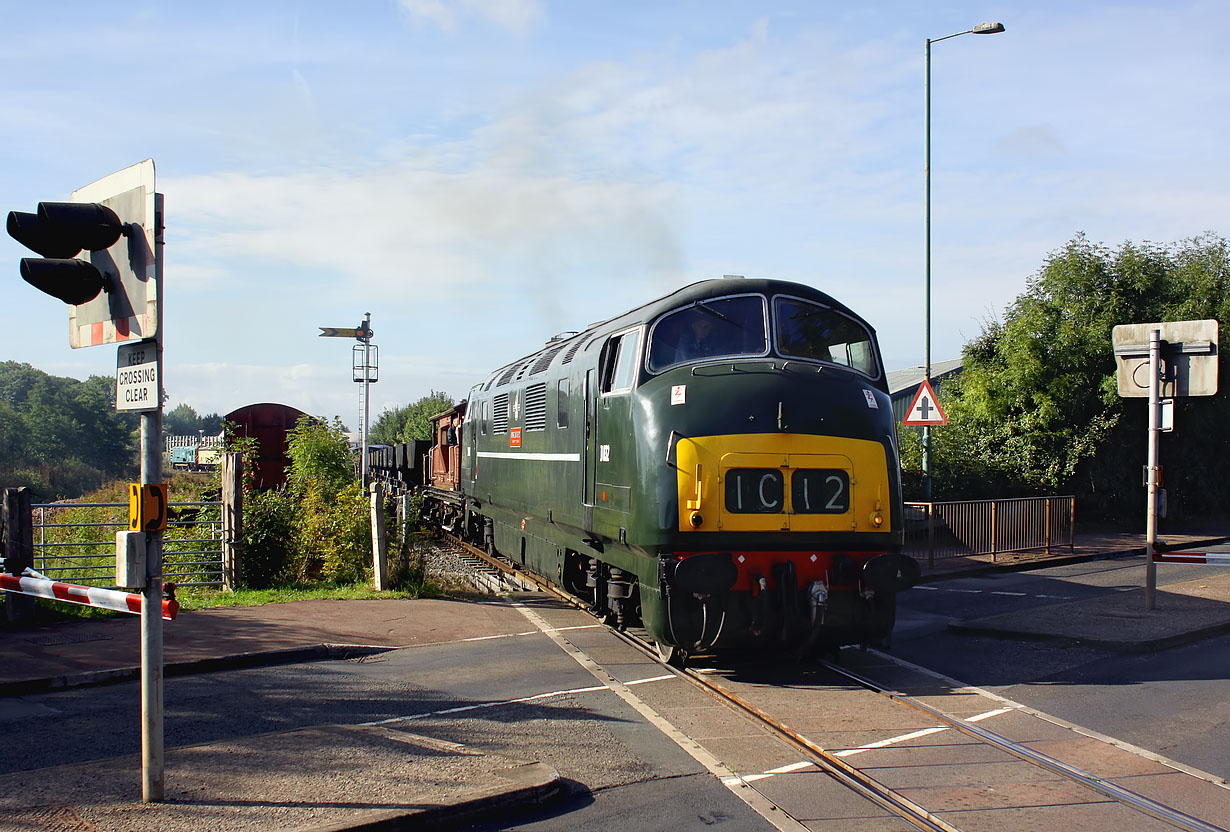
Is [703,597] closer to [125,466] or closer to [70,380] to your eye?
[125,466]

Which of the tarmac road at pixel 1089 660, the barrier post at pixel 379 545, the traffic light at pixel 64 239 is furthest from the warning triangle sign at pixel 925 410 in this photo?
the traffic light at pixel 64 239

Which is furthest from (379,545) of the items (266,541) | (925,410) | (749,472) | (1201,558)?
(1201,558)

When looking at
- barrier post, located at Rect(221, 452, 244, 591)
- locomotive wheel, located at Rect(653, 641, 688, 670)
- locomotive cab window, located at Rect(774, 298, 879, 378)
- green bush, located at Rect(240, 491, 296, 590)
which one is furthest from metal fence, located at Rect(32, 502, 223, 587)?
locomotive cab window, located at Rect(774, 298, 879, 378)

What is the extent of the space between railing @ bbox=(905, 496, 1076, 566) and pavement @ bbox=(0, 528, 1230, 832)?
19.3ft

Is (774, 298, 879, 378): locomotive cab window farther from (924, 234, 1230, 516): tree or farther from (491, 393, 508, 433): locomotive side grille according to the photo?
(924, 234, 1230, 516): tree

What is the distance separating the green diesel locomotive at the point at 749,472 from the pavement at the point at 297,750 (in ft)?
8.49

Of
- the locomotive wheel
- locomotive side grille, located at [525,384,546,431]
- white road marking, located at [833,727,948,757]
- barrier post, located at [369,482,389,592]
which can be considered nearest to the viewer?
white road marking, located at [833,727,948,757]

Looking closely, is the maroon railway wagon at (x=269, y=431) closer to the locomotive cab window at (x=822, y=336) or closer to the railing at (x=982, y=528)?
the railing at (x=982, y=528)

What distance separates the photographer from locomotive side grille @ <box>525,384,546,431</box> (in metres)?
12.7

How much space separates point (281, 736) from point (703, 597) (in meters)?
3.40

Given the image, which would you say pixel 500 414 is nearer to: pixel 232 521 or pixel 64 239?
pixel 232 521

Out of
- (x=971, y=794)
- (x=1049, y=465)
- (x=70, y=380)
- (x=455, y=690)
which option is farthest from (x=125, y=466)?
(x=971, y=794)

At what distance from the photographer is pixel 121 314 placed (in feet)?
17.2

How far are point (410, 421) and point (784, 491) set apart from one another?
6664 centimetres
